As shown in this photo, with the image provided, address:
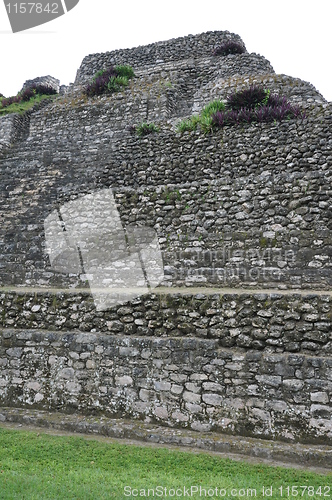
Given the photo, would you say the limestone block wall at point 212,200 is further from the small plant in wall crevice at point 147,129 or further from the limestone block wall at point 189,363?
the limestone block wall at point 189,363

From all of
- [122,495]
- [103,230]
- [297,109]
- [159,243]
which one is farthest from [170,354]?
[297,109]

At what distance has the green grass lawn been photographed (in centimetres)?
338

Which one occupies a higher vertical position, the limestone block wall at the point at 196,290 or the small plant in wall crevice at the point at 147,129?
the small plant in wall crevice at the point at 147,129

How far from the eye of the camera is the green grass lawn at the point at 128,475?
133 inches

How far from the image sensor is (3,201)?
1097 centimetres

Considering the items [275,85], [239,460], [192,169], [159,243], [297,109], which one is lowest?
[239,460]

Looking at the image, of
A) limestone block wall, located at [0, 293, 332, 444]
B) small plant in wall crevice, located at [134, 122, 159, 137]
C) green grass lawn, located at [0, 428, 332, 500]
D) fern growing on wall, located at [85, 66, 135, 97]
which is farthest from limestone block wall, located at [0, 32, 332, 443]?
fern growing on wall, located at [85, 66, 135, 97]

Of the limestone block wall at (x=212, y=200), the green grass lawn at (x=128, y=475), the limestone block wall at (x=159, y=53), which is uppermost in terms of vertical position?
the limestone block wall at (x=159, y=53)

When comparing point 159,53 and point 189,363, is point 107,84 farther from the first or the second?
point 189,363

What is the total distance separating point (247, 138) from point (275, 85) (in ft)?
14.3

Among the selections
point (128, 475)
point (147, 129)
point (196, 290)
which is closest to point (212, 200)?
point (196, 290)

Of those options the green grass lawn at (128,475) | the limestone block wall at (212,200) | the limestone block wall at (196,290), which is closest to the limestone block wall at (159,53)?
the limestone block wall at (196,290)

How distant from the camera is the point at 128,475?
3.73m

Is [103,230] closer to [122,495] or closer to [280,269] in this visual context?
[280,269]
